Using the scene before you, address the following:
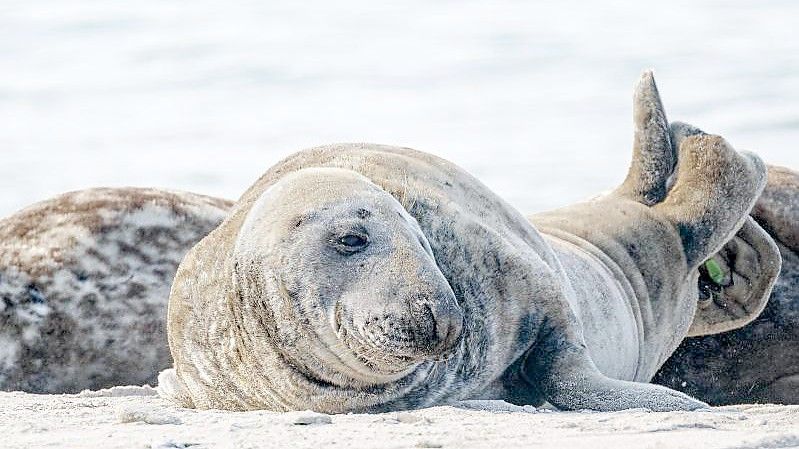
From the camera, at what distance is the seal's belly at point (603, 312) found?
548 centimetres

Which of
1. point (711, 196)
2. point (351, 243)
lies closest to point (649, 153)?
point (711, 196)

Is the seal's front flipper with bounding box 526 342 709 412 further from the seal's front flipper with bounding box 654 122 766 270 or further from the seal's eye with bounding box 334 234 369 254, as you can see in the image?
the seal's front flipper with bounding box 654 122 766 270

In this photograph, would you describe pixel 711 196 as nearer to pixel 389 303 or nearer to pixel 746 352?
pixel 746 352

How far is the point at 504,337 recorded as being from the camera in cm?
486


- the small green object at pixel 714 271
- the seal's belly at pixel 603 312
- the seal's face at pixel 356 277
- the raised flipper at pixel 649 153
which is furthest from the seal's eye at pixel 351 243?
the small green object at pixel 714 271

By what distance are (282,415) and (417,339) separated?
400 millimetres

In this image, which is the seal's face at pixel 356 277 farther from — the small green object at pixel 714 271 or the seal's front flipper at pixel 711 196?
the small green object at pixel 714 271

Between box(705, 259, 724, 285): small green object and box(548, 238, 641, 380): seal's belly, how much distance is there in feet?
2.97

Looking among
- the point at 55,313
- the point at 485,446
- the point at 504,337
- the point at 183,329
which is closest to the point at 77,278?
the point at 55,313

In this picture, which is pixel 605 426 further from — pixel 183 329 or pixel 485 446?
pixel 183 329

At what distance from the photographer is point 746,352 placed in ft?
22.7

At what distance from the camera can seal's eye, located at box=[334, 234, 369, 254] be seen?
4.29 m

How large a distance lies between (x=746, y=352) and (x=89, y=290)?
2.68m

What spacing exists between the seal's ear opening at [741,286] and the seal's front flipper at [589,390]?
204 centimetres
